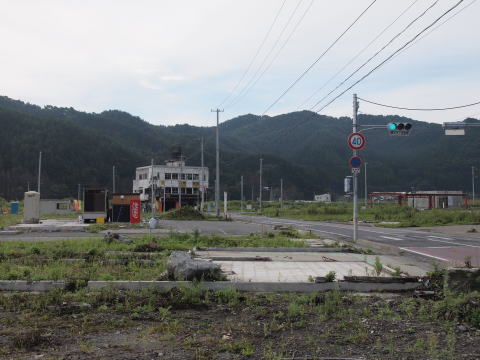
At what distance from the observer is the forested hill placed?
4001 inches

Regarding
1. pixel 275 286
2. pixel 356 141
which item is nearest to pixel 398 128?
pixel 356 141

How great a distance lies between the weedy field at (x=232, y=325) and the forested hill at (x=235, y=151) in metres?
79.5

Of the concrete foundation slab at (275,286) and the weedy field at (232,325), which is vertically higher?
the concrete foundation slab at (275,286)

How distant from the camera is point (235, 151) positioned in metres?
133

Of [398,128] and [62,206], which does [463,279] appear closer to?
[398,128]

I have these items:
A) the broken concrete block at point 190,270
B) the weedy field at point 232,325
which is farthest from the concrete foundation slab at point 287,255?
the weedy field at point 232,325

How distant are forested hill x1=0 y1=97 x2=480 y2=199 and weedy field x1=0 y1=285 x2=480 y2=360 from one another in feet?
261

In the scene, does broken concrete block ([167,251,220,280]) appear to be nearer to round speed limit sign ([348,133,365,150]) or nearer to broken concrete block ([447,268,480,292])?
broken concrete block ([447,268,480,292])

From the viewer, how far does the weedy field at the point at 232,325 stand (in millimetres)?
4918

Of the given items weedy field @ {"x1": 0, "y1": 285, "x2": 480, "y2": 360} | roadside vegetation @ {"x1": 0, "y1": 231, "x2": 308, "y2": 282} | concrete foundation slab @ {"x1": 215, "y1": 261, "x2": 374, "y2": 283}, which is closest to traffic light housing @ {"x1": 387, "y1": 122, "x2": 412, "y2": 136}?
roadside vegetation @ {"x1": 0, "y1": 231, "x2": 308, "y2": 282}

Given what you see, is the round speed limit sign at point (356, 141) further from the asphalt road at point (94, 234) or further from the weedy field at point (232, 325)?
the weedy field at point (232, 325)

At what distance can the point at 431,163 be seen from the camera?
11744 centimetres

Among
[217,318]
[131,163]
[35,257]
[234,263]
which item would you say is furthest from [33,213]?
[131,163]

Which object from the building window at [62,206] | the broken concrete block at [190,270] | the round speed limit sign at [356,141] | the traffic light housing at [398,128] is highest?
the traffic light housing at [398,128]
